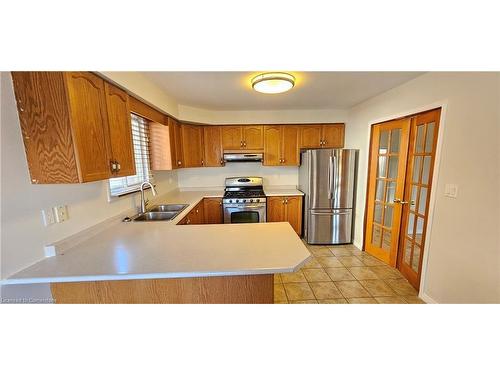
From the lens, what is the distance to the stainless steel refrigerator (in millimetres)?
2994

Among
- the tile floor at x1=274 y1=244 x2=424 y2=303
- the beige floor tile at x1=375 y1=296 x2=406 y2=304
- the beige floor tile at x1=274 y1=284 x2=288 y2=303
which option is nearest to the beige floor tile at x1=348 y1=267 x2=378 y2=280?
the tile floor at x1=274 y1=244 x2=424 y2=303

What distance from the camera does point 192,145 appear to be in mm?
3297

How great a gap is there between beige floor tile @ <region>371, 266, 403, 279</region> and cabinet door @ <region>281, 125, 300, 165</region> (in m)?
1.96

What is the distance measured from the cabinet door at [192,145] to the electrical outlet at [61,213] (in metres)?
1.96

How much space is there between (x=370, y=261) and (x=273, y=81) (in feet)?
8.66

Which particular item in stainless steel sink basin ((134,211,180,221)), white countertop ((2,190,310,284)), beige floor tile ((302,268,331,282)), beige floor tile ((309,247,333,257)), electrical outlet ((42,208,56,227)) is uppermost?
electrical outlet ((42,208,56,227))

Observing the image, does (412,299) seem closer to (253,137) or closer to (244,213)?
(244,213)

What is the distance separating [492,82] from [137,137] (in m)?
3.17

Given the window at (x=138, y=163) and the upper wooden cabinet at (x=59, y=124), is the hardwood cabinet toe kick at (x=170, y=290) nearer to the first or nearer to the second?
the upper wooden cabinet at (x=59, y=124)

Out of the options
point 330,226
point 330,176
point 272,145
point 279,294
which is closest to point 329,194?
point 330,176

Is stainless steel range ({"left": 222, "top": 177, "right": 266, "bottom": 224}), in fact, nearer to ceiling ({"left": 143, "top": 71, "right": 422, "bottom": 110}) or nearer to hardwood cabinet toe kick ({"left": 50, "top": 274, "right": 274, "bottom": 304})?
ceiling ({"left": 143, "top": 71, "right": 422, "bottom": 110})

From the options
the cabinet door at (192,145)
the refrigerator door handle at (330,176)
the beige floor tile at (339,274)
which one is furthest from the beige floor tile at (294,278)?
the cabinet door at (192,145)

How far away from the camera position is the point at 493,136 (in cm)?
132
